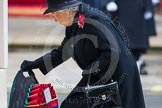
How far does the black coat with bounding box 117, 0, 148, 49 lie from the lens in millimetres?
9734

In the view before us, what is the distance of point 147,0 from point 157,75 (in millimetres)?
1199

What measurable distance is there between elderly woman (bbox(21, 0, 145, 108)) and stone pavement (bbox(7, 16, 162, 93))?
231cm

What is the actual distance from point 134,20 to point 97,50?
5.04m

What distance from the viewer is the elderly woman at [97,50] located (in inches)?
191

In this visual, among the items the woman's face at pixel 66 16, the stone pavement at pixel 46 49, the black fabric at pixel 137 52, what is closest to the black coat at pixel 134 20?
the black fabric at pixel 137 52

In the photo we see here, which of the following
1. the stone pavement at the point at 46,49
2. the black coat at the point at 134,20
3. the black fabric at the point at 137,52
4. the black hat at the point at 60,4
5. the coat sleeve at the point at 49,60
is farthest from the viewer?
the black fabric at the point at 137,52

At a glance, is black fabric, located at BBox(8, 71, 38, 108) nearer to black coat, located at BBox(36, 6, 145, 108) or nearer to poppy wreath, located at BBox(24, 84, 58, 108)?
poppy wreath, located at BBox(24, 84, 58, 108)

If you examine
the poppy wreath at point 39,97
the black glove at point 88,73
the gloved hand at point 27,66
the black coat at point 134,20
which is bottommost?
the poppy wreath at point 39,97

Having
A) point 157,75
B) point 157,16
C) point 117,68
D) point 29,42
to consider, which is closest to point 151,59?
point 157,75

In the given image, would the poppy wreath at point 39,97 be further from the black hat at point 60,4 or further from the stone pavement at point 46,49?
the stone pavement at point 46,49

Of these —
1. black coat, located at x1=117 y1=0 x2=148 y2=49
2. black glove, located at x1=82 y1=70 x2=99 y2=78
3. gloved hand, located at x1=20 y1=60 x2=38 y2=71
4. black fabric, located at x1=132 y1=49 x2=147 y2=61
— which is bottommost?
black glove, located at x1=82 y1=70 x2=99 y2=78

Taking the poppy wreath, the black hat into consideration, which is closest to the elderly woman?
the black hat

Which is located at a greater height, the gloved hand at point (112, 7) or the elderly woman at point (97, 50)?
the gloved hand at point (112, 7)

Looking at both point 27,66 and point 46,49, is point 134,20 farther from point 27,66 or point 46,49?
point 27,66
